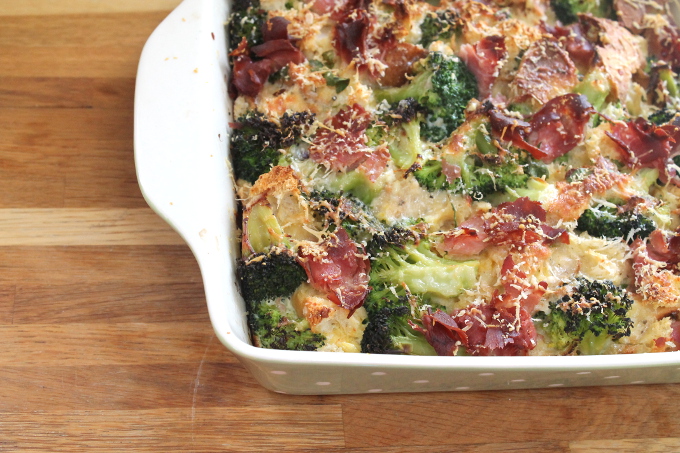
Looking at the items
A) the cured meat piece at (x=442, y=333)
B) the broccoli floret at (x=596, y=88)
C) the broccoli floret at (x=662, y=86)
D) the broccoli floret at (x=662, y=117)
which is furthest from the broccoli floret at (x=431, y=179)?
the broccoli floret at (x=662, y=86)

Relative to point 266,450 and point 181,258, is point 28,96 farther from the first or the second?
point 266,450

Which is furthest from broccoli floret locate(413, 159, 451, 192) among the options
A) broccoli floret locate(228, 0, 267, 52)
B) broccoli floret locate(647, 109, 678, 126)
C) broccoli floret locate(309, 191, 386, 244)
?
broccoli floret locate(647, 109, 678, 126)

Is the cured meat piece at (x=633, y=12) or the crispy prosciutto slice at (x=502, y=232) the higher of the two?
the cured meat piece at (x=633, y=12)

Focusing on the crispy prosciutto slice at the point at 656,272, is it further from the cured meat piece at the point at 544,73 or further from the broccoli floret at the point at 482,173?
the cured meat piece at the point at 544,73

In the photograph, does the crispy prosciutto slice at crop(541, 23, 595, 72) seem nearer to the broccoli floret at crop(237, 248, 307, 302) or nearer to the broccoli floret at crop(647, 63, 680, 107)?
the broccoli floret at crop(647, 63, 680, 107)

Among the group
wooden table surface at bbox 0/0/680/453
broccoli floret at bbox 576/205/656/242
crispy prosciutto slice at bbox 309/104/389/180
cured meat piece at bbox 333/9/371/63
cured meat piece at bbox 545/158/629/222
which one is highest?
cured meat piece at bbox 333/9/371/63

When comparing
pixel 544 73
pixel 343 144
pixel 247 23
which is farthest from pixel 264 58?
pixel 544 73

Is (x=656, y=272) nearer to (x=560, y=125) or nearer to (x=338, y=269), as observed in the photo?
(x=560, y=125)
